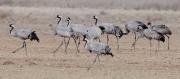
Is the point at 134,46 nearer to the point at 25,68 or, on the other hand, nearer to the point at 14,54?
the point at 14,54

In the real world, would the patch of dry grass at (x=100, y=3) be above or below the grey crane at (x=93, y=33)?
above

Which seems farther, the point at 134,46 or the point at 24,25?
the point at 24,25

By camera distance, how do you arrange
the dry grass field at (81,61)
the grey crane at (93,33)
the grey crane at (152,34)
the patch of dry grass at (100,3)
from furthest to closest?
the patch of dry grass at (100,3) → the grey crane at (152,34) → the grey crane at (93,33) → the dry grass field at (81,61)

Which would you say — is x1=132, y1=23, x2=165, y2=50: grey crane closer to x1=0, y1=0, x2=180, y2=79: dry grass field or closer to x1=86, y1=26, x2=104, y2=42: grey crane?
x1=0, y1=0, x2=180, y2=79: dry grass field

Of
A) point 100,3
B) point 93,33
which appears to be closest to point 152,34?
point 93,33

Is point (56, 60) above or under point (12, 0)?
under

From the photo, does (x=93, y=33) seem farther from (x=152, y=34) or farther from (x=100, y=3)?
(x=100, y=3)

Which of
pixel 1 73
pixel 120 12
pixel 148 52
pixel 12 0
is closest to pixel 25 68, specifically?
pixel 1 73

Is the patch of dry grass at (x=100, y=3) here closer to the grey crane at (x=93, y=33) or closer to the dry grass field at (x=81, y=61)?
the dry grass field at (x=81, y=61)

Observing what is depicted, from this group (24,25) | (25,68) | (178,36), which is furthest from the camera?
(24,25)

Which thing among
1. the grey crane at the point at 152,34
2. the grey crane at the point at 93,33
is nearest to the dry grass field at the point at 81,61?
the grey crane at the point at 152,34

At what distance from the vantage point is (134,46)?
29.4m

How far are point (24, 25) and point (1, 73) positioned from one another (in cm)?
1971

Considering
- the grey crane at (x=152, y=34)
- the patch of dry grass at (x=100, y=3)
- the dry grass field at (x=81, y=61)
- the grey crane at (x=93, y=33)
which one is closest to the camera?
the dry grass field at (x=81, y=61)
